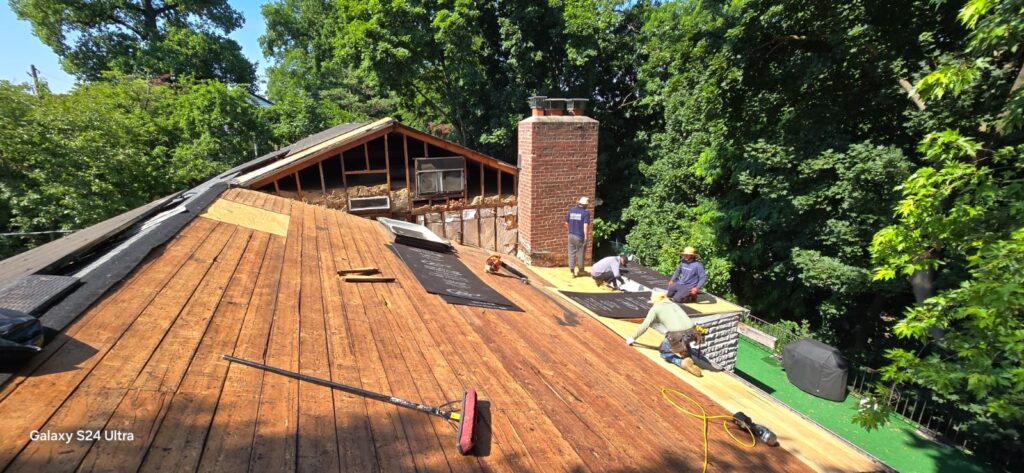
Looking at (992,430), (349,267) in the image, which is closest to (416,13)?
(349,267)

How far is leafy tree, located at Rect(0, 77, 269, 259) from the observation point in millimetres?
11180

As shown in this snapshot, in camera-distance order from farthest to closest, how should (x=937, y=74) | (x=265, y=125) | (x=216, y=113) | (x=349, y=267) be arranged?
(x=265, y=125) → (x=216, y=113) → (x=349, y=267) → (x=937, y=74)

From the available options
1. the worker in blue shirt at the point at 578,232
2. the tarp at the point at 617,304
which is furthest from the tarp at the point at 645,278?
the worker in blue shirt at the point at 578,232

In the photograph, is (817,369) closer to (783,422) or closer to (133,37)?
(783,422)

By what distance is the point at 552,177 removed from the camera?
372 inches

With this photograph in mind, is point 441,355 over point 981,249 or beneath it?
beneath

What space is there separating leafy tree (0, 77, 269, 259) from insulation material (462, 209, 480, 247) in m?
10.6

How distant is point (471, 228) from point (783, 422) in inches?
347

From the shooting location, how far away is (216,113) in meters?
16.0

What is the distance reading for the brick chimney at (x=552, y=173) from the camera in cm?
903

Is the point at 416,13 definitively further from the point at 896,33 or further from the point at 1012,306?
the point at 1012,306

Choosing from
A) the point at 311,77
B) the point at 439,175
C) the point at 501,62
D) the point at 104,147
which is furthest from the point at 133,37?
the point at 439,175

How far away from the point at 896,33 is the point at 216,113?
20.4 meters

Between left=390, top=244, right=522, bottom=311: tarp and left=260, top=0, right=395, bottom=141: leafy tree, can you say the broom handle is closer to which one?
left=390, top=244, right=522, bottom=311: tarp
